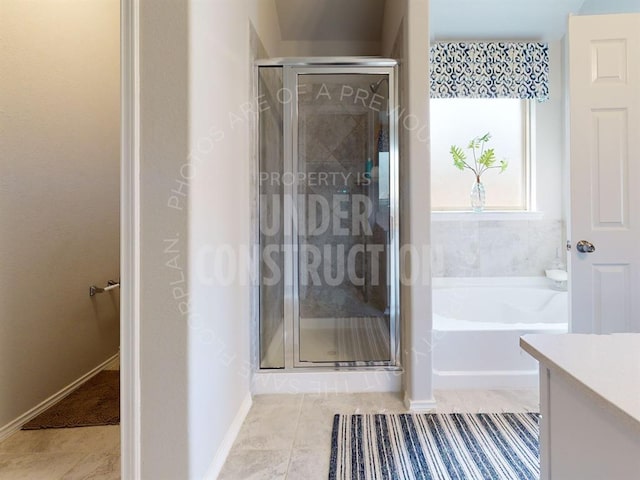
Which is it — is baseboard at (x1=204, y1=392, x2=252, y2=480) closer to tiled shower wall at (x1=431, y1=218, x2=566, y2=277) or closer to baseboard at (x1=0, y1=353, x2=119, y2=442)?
baseboard at (x1=0, y1=353, x2=119, y2=442)

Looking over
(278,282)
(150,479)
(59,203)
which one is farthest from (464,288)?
(59,203)

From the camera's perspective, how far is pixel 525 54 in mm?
2920

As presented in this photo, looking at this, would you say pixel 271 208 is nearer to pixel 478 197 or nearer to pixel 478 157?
pixel 478 197

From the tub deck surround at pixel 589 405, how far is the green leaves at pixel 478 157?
8.26ft

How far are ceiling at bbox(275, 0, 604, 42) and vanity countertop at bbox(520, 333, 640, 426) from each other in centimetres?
295

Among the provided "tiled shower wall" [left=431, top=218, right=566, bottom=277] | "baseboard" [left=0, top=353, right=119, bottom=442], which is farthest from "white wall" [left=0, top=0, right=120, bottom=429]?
"tiled shower wall" [left=431, top=218, right=566, bottom=277]

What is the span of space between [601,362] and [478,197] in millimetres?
2594

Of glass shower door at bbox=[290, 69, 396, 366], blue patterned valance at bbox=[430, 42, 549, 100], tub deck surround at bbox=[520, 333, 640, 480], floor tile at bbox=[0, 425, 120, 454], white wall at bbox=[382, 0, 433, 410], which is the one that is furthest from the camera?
blue patterned valance at bbox=[430, 42, 549, 100]

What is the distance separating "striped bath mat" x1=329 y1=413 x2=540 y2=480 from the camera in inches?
57.2

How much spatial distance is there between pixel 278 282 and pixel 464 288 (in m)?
1.73

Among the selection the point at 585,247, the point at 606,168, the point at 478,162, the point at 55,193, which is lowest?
the point at 585,247

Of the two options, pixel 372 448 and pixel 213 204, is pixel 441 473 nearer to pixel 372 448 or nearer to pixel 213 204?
pixel 372 448

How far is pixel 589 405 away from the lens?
0.63 m

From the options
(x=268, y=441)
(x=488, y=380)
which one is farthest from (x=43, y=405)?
(x=488, y=380)
